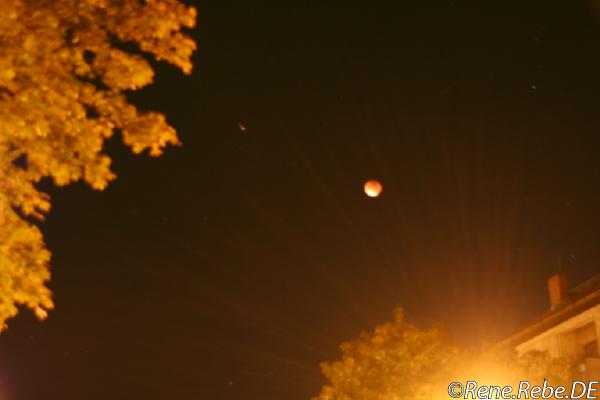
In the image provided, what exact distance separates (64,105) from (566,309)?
26416 mm

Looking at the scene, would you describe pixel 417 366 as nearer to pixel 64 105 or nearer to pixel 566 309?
pixel 566 309

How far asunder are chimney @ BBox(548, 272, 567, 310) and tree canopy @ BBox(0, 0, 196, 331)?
28889 millimetres

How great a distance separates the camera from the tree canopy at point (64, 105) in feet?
25.9

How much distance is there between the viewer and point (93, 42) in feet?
27.4

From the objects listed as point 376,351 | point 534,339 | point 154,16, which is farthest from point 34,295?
point 534,339

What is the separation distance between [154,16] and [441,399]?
1727 cm

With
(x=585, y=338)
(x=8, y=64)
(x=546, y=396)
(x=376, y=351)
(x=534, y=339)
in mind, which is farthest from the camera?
(x=534, y=339)

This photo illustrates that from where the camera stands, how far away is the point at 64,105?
8055mm

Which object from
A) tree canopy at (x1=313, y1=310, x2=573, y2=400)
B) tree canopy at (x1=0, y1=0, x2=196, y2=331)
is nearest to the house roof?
tree canopy at (x1=313, y1=310, x2=573, y2=400)

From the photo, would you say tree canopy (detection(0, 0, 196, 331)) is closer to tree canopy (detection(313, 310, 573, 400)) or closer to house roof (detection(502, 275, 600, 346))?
tree canopy (detection(313, 310, 573, 400))

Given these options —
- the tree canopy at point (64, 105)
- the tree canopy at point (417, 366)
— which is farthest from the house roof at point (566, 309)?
the tree canopy at point (64, 105)

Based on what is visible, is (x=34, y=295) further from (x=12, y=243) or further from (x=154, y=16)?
(x=154, y=16)

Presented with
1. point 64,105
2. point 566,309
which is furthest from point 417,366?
point 64,105

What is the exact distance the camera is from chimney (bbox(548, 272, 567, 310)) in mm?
33719
